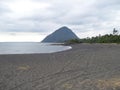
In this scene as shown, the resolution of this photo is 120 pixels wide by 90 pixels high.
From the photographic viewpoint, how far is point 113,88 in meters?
11.6

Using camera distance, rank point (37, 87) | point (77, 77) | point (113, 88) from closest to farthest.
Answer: point (113, 88) < point (37, 87) < point (77, 77)

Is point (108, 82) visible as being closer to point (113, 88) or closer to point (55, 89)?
point (113, 88)

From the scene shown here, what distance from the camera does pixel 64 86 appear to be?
1244 centimetres

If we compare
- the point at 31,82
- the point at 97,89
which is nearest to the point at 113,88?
the point at 97,89

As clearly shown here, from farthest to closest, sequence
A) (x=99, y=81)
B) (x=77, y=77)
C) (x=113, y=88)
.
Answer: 1. (x=77, y=77)
2. (x=99, y=81)
3. (x=113, y=88)

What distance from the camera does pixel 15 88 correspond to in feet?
40.5

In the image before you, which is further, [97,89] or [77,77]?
[77,77]

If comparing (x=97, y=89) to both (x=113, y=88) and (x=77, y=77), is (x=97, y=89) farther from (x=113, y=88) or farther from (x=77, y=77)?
(x=77, y=77)

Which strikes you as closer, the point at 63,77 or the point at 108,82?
the point at 108,82

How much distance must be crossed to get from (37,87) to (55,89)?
925 millimetres

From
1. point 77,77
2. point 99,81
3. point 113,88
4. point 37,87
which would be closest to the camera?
point 113,88

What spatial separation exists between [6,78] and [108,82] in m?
5.36

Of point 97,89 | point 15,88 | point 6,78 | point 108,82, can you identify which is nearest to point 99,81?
point 108,82

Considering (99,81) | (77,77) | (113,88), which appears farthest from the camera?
(77,77)
